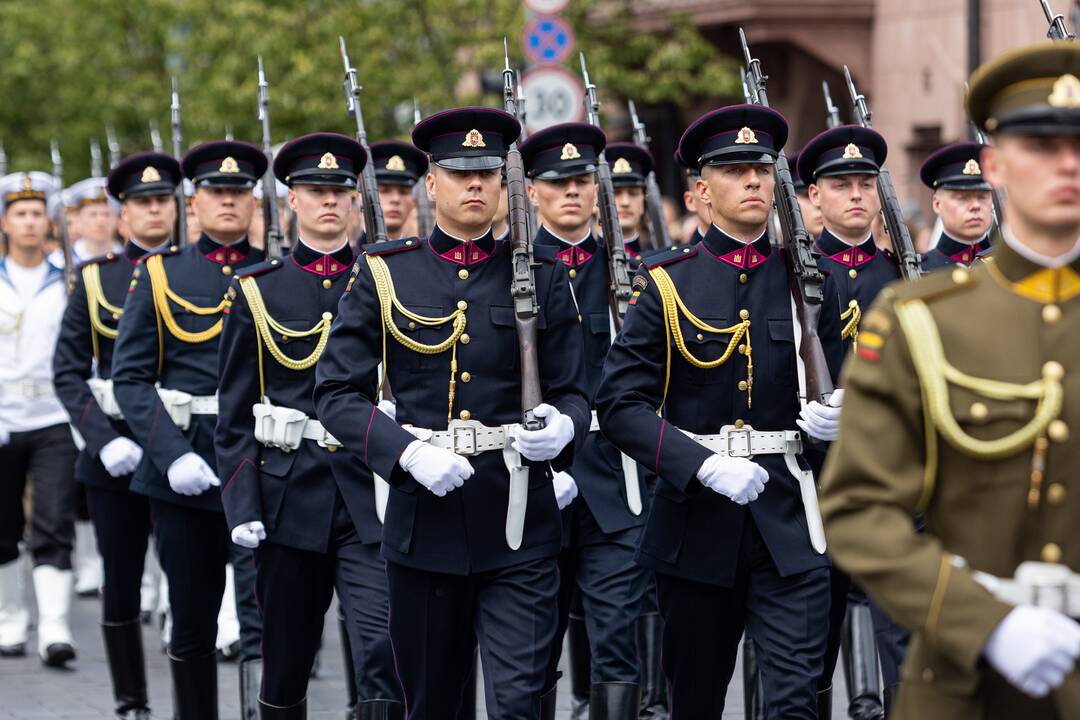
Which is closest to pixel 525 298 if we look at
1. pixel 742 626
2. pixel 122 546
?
pixel 742 626

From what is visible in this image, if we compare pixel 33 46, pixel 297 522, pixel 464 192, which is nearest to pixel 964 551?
pixel 464 192

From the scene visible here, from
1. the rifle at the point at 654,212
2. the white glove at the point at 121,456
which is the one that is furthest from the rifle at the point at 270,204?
the rifle at the point at 654,212

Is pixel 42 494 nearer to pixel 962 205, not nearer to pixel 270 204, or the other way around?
pixel 270 204

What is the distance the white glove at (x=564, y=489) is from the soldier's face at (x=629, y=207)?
255cm

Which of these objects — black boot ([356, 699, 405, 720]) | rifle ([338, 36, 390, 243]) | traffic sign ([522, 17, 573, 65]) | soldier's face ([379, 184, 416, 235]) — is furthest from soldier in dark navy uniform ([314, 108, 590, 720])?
traffic sign ([522, 17, 573, 65])

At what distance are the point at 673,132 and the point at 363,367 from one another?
1758cm

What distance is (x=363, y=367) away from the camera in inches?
220

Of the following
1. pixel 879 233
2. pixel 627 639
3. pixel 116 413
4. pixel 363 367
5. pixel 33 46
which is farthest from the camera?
pixel 33 46

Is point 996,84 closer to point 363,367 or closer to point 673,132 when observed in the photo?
point 363,367

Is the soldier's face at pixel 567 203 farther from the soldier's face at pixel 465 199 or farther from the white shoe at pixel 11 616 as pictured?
the white shoe at pixel 11 616

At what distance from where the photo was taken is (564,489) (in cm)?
654

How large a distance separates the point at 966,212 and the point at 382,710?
11.3 feet

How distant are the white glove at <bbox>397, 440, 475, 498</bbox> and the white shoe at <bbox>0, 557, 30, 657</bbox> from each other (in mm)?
4942

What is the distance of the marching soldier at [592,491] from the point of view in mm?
6766
